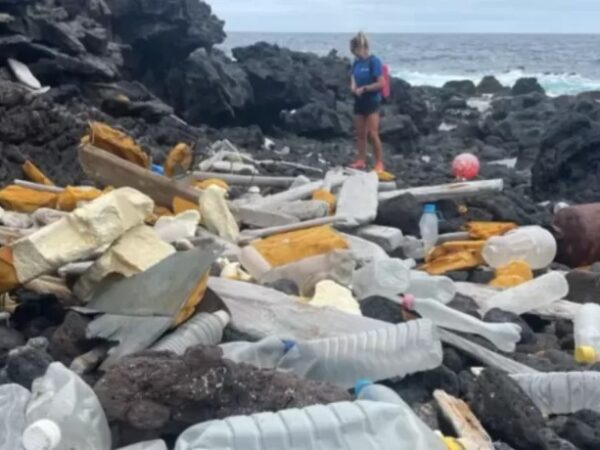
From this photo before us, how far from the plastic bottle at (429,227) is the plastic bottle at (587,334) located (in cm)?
172

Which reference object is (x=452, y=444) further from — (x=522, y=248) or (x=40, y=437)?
(x=522, y=248)

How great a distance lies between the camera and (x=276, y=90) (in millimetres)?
23797

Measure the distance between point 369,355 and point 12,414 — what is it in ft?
4.87

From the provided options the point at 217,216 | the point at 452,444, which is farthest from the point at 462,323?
the point at 217,216

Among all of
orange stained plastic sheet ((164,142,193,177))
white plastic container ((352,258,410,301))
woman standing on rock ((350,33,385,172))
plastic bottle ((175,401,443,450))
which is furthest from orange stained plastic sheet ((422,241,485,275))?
woman standing on rock ((350,33,385,172))

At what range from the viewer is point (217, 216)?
21.0 ft

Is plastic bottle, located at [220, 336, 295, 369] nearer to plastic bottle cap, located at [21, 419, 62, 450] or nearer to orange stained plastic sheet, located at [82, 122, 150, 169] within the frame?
plastic bottle cap, located at [21, 419, 62, 450]

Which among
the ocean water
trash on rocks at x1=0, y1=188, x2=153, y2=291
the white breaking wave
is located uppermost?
trash on rocks at x1=0, y1=188, x2=153, y2=291

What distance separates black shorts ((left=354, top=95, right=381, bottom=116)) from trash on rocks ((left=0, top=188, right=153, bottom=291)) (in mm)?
7529

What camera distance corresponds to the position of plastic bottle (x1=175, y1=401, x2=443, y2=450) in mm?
3121

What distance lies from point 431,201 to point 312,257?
251 centimetres

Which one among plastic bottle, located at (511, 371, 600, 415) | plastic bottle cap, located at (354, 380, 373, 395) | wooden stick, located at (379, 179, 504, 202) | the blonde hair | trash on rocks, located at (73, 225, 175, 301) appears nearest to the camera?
plastic bottle cap, located at (354, 380, 373, 395)

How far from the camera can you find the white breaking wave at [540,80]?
4290cm

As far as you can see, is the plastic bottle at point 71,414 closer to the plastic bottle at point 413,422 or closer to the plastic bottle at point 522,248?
the plastic bottle at point 413,422
